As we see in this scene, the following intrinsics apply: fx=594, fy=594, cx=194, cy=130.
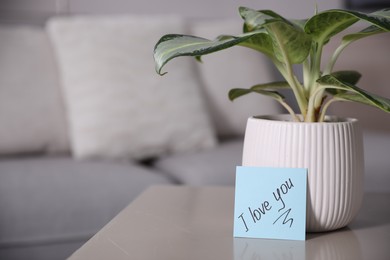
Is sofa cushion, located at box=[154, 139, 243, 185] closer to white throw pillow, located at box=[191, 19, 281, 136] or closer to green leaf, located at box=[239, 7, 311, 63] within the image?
white throw pillow, located at box=[191, 19, 281, 136]

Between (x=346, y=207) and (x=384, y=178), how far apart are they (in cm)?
99

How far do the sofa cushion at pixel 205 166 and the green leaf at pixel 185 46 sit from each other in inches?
34.6

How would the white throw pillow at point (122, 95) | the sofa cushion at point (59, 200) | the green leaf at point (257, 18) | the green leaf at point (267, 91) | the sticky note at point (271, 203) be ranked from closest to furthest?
the green leaf at point (257, 18) < the sticky note at point (271, 203) < the green leaf at point (267, 91) < the sofa cushion at point (59, 200) < the white throw pillow at point (122, 95)

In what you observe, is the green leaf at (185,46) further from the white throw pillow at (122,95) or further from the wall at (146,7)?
the wall at (146,7)

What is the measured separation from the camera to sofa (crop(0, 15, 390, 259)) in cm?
178

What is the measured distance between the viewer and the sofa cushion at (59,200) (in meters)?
1.53

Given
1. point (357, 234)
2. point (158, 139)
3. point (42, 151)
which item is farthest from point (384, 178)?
point (42, 151)

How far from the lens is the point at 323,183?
856 millimetres

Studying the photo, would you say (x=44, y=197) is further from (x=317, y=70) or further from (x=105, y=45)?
(x=317, y=70)

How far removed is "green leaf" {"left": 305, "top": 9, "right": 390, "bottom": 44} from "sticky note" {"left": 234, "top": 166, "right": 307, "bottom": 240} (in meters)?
0.20

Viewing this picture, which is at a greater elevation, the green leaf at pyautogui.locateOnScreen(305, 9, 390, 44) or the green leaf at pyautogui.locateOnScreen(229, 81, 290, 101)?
the green leaf at pyautogui.locateOnScreen(305, 9, 390, 44)

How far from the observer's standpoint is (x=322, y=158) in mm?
852

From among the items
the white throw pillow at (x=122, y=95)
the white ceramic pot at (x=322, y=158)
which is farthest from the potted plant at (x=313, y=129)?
the white throw pillow at (x=122, y=95)

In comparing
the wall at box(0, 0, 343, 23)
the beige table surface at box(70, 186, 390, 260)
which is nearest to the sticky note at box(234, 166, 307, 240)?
the beige table surface at box(70, 186, 390, 260)
